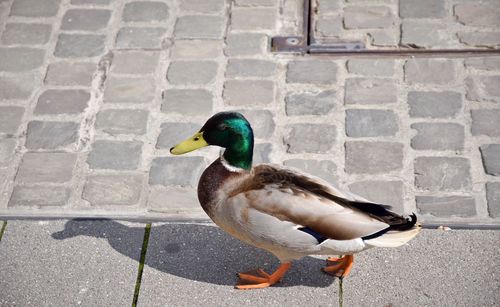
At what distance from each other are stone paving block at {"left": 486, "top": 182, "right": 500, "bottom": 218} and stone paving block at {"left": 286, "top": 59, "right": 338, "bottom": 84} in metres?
1.39

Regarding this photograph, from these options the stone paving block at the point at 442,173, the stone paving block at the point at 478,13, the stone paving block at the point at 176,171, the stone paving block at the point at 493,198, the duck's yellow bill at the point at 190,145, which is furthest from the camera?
the stone paving block at the point at 478,13

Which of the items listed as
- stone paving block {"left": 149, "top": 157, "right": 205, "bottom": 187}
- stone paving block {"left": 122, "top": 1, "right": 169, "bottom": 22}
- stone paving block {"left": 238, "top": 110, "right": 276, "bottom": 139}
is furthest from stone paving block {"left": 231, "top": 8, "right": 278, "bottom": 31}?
stone paving block {"left": 149, "top": 157, "right": 205, "bottom": 187}

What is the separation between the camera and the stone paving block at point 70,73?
561cm

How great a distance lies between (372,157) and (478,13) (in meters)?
1.77

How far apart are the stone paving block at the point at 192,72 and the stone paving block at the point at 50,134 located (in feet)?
2.66

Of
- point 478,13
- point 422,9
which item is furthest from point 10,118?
point 478,13

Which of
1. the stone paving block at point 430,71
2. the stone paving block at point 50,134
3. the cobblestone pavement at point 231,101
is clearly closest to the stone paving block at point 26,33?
the cobblestone pavement at point 231,101

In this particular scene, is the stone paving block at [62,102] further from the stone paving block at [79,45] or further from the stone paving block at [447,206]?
the stone paving block at [447,206]

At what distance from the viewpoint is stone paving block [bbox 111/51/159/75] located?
5672 millimetres

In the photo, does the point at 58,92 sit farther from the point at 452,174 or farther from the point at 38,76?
the point at 452,174

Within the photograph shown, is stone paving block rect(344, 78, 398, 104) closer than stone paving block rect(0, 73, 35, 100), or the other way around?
stone paving block rect(344, 78, 398, 104)

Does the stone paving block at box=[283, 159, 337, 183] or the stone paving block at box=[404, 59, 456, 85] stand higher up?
the stone paving block at box=[404, 59, 456, 85]

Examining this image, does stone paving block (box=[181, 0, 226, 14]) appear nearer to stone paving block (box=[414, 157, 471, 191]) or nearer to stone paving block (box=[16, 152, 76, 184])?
stone paving block (box=[16, 152, 76, 184])

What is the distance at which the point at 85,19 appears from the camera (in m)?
6.10
